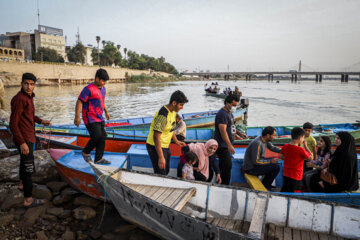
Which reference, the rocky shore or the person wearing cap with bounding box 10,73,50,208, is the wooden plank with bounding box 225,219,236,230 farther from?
the person wearing cap with bounding box 10,73,50,208

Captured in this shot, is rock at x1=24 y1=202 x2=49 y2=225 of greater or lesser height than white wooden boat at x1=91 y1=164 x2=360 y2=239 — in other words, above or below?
below

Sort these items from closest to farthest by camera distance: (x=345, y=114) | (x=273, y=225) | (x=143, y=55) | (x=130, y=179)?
(x=273, y=225), (x=130, y=179), (x=345, y=114), (x=143, y=55)

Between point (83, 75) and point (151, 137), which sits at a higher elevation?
point (83, 75)

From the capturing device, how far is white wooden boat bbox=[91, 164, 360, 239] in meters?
3.31

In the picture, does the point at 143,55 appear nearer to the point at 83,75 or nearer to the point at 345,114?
the point at 83,75

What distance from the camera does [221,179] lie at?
4867mm

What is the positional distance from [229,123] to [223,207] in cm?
159

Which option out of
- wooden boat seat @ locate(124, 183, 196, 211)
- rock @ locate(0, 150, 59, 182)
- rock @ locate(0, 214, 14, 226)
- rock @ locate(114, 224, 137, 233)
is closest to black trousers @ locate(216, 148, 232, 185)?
wooden boat seat @ locate(124, 183, 196, 211)

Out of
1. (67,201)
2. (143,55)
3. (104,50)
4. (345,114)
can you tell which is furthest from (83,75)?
(67,201)

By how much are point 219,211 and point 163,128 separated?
1777mm

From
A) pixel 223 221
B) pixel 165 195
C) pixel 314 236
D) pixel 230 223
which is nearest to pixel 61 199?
pixel 165 195

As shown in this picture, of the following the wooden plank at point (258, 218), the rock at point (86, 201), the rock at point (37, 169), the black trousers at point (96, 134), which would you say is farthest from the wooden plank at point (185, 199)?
the rock at point (37, 169)

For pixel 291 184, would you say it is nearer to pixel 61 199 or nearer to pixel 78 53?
pixel 61 199

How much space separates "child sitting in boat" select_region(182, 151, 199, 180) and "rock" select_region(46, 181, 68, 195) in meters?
3.12
